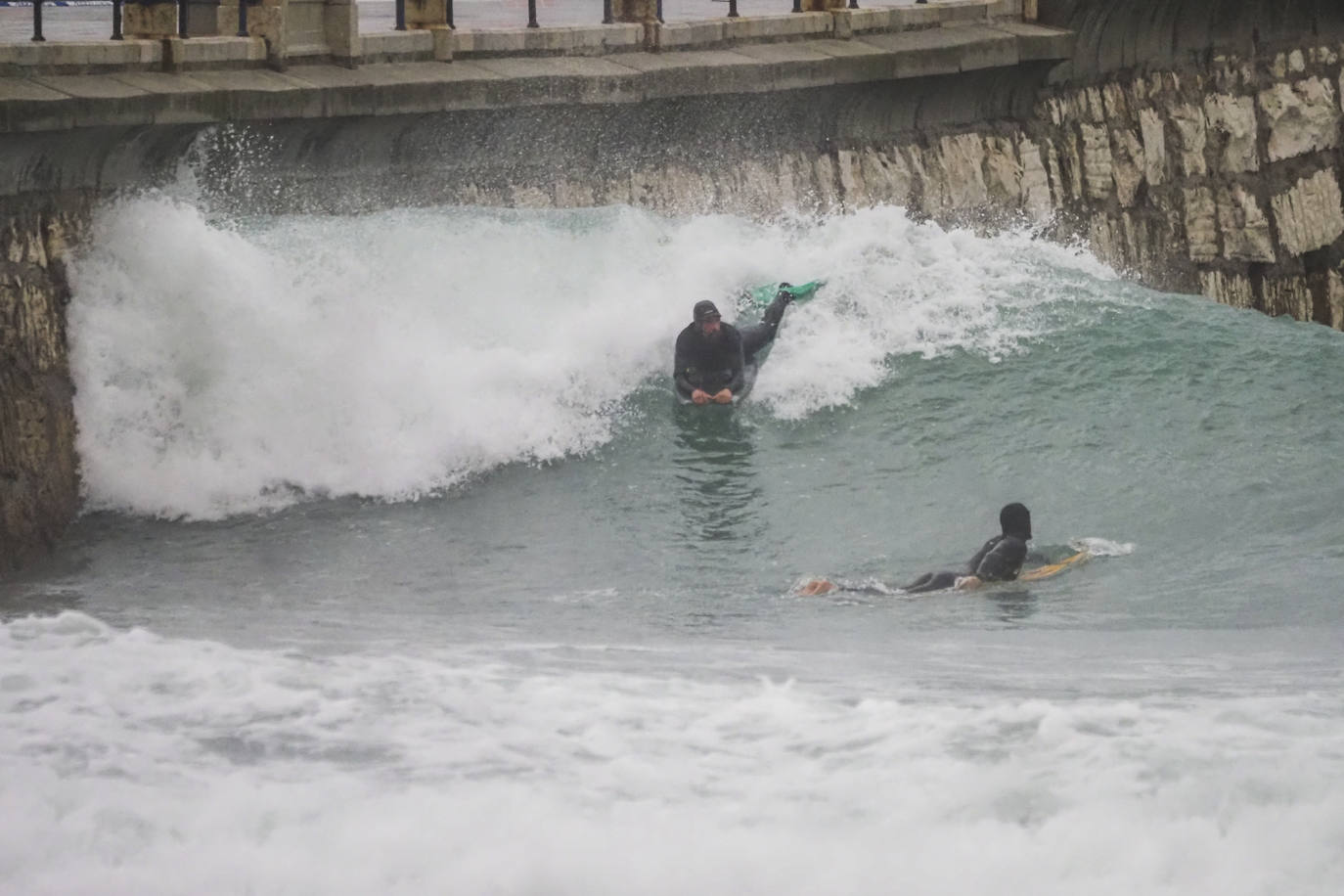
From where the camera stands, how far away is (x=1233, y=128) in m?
21.2

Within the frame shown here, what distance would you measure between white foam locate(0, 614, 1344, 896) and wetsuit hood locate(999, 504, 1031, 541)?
3064 mm

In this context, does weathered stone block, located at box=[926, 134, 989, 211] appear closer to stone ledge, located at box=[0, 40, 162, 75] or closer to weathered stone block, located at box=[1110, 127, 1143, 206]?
weathered stone block, located at box=[1110, 127, 1143, 206]

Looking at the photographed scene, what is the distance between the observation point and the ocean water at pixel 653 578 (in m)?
5.93

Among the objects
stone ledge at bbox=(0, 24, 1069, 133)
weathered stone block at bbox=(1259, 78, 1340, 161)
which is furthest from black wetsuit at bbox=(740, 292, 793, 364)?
weathered stone block at bbox=(1259, 78, 1340, 161)

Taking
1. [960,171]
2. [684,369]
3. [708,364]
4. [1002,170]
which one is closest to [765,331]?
[708,364]

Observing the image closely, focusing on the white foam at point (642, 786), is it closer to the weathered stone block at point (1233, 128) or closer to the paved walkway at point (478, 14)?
the paved walkway at point (478, 14)

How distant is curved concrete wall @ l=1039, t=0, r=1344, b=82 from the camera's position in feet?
63.4

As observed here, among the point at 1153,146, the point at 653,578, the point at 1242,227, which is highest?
the point at 1153,146

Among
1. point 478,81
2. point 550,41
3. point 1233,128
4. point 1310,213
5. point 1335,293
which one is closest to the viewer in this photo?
point 478,81

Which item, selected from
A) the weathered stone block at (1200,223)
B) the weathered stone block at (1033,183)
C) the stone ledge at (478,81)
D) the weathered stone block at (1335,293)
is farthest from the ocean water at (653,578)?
the weathered stone block at (1335,293)

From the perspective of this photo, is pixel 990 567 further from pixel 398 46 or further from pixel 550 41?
pixel 550 41

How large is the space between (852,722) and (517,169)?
9.14 metres

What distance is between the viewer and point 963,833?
233 inches

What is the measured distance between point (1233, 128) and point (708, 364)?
9.68 m
